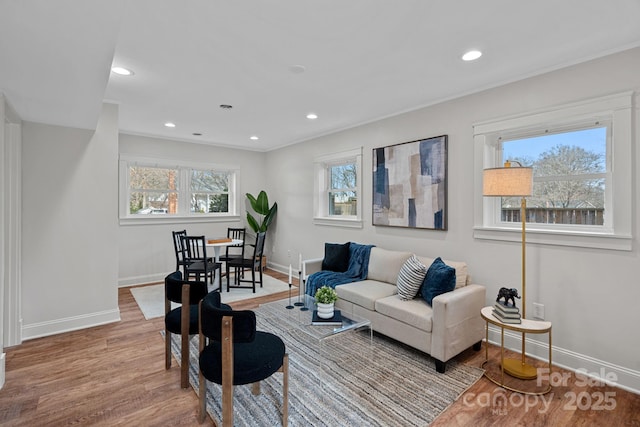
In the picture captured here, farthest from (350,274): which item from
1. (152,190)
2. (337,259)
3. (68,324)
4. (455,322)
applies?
(152,190)

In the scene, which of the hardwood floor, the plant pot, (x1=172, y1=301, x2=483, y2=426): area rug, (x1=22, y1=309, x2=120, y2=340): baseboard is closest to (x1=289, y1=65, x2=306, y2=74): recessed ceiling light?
the plant pot

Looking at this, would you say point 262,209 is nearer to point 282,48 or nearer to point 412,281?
point 412,281

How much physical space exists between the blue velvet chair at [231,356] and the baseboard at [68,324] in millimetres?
2318

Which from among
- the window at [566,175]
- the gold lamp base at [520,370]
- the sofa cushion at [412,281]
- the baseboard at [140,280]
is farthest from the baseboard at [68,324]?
the window at [566,175]

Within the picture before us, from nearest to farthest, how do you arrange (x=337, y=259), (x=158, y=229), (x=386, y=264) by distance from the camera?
(x=386, y=264) < (x=337, y=259) < (x=158, y=229)

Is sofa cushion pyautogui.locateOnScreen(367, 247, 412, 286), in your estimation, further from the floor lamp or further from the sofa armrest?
the floor lamp

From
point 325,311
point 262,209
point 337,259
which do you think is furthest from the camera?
point 262,209

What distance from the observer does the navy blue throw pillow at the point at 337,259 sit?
4.17 m

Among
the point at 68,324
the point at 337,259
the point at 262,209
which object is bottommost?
the point at 68,324

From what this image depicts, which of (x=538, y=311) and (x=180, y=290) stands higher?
(x=180, y=290)

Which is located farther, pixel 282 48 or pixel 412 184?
pixel 412 184

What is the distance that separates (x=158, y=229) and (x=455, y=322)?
5023mm

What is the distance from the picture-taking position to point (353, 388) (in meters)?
2.31

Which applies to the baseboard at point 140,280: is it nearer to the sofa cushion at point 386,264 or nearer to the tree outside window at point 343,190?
the tree outside window at point 343,190
